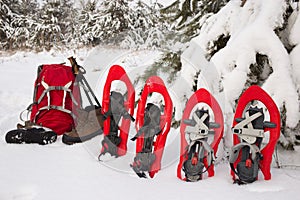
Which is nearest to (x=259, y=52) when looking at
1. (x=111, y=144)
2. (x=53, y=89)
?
(x=111, y=144)

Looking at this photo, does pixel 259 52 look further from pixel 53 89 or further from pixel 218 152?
pixel 53 89

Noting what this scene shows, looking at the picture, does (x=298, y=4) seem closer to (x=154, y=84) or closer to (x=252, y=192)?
(x=154, y=84)

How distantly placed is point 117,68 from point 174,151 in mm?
891

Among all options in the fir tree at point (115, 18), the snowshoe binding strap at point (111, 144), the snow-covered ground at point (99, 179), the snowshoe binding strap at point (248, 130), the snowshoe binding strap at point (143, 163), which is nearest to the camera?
the snow-covered ground at point (99, 179)

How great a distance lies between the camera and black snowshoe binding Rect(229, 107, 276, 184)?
194 cm

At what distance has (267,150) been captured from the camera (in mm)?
1991

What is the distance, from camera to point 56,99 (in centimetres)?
322

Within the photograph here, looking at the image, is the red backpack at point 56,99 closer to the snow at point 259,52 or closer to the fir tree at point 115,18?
the snow at point 259,52

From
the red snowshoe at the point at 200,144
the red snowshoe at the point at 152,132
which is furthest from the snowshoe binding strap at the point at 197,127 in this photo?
the red snowshoe at the point at 152,132

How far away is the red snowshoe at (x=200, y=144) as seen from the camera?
2055mm

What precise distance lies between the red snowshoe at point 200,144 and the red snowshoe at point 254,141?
145 millimetres

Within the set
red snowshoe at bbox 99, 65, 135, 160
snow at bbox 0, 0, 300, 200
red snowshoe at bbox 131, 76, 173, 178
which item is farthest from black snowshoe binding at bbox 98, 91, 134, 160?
red snowshoe at bbox 131, 76, 173, 178

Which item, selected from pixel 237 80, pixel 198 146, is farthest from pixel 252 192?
pixel 237 80

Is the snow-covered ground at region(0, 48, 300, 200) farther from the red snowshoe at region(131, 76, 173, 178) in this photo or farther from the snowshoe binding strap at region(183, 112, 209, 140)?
the snowshoe binding strap at region(183, 112, 209, 140)
